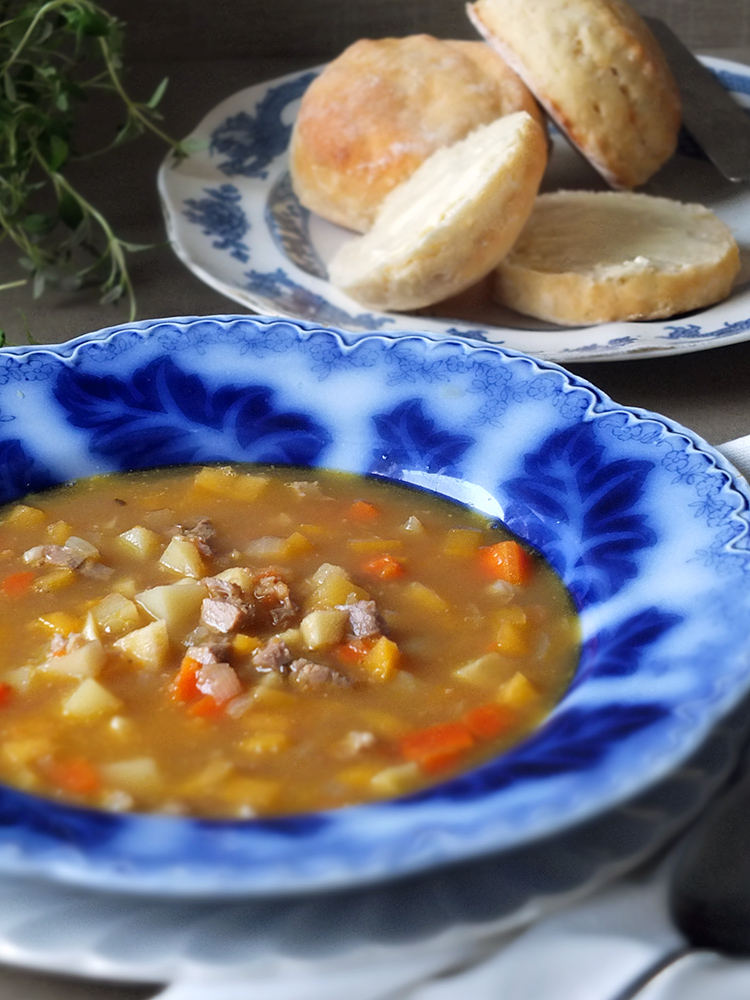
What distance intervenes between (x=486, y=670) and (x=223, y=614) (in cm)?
51

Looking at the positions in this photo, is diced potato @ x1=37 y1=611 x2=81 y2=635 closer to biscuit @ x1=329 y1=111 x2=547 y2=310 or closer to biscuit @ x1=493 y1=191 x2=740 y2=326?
biscuit @ x1=329 y1=111 x2=547 y2=310

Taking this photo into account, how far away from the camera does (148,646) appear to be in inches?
88.9

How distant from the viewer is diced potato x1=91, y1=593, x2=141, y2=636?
2.34m

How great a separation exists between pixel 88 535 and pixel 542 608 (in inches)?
39.4

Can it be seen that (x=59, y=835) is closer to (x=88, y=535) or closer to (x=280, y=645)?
(x=280, y=645)

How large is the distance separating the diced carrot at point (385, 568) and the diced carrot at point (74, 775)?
0.77m

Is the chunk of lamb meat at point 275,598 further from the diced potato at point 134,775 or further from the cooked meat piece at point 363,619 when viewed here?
the diced potato at point 134,775

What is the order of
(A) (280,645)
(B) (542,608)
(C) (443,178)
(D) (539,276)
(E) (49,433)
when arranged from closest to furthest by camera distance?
1. (A) (280,645)
2. (B) (542,608)
3. (E) (49,433)
4. (D) (539,276)
5. (C) (443,178)

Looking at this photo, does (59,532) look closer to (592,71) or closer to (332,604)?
(332,604)

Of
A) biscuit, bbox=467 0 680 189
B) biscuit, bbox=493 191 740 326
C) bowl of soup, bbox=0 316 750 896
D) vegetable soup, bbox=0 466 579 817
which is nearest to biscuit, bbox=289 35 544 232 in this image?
biscuit, bbox=467 0 680 189

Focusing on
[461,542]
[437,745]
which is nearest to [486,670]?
[437,745]

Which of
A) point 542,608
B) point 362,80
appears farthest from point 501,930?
point 362,80

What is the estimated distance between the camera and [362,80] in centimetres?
441

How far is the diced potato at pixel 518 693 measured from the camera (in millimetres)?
2154
